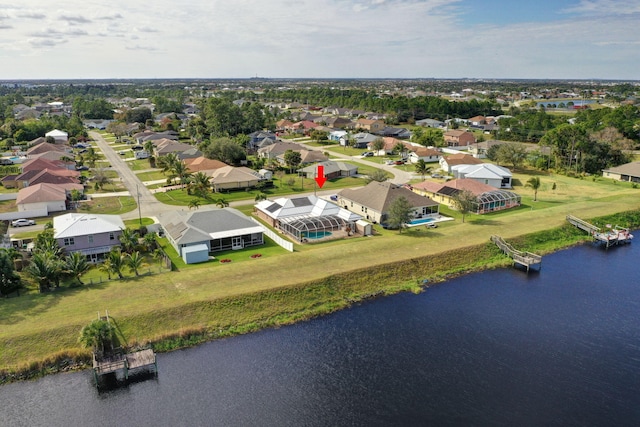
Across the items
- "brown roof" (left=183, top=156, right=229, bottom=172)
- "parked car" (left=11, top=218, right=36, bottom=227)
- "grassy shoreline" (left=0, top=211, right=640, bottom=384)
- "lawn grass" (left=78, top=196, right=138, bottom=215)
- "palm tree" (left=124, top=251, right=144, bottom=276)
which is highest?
"brown roof" (left=183, top=156, right=229, bottom=172)

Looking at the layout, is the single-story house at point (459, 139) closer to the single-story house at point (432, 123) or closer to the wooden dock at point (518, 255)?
the single-story house at point (432, 123)

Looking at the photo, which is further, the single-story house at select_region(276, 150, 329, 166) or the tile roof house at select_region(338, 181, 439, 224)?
the single-story house at select_region(276, 150, 329, 166)

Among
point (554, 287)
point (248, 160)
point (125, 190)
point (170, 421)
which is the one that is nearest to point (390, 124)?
point (248, 160)

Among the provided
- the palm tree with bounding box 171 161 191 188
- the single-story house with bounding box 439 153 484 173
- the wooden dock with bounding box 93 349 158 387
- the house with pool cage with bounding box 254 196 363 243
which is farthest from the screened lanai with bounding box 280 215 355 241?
the single-story house with bounding box 439 153 484 173

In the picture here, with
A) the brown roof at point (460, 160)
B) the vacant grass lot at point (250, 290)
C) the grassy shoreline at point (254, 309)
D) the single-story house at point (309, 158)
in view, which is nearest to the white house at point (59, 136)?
the single-story house at point (309, 158)

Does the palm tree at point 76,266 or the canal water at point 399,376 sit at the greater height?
the palm tree at point 76,266

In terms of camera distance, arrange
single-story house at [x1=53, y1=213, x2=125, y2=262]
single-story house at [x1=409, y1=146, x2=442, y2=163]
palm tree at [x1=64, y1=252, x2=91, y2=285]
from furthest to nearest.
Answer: single-story house at [x1=409, y1=146, x2=442, y2=163]
single-story house at [x1=53, y1=213, x2=125, y2=262]
palm tree at [x1=64, y1=252, x2=91, y2=285]

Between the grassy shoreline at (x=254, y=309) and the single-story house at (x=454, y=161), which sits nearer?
the grassy shoreline at (x=254, y=309)

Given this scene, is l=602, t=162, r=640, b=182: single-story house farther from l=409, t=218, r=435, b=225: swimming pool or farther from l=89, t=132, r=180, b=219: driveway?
l=89, t=132, r=180, b=219: driveway
